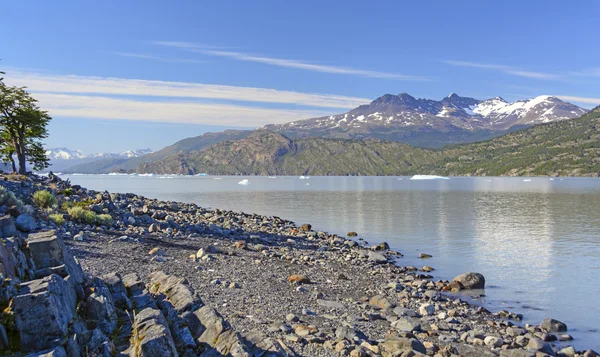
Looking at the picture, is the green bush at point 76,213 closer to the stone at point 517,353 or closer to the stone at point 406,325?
the stone at point 406,325

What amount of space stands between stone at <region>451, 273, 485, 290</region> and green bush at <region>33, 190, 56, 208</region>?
96.0 ft

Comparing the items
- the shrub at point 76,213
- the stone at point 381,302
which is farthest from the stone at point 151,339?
the shrub at point 76,213

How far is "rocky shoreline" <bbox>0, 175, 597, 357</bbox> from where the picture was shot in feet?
29.8

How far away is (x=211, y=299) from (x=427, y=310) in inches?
374

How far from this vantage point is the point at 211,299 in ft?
58.4

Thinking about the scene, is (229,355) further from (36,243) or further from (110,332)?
(36,243)

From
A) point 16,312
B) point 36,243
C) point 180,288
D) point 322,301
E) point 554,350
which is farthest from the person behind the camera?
point 322,301

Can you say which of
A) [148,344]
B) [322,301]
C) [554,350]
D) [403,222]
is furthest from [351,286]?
[403,222]

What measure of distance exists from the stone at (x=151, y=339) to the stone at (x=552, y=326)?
1670 cm

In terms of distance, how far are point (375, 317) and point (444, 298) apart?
670 cm

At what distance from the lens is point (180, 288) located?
511 inches

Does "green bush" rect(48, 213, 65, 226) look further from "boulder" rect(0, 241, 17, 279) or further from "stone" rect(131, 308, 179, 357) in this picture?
"stone" rect(131, 308, 179, 357)

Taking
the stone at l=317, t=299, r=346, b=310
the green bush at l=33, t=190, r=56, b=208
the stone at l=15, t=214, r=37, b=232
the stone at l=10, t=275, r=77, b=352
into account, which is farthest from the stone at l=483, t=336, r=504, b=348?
the green bush at l=33, t=190, r=56, b=208

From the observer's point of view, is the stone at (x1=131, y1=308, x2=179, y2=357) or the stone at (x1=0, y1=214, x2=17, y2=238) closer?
the stone at (x1=131, y1=308, x2=179, y2=357)
